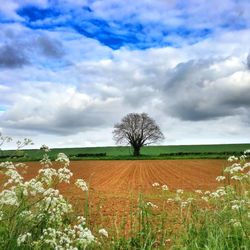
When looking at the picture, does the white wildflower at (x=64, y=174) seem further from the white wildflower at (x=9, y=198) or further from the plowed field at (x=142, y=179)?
the plowed field at (x=142, y=179)

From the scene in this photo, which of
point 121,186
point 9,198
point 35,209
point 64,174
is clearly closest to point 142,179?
point 121,186

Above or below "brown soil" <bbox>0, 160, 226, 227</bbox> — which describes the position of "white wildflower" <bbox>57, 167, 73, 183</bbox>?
above

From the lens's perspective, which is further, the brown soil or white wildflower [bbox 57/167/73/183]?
the brown soil

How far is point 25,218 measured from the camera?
7.90m

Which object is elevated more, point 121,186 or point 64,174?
point 64,174

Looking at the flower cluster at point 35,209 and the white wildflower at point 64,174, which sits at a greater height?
the white wildflower at point 64,174

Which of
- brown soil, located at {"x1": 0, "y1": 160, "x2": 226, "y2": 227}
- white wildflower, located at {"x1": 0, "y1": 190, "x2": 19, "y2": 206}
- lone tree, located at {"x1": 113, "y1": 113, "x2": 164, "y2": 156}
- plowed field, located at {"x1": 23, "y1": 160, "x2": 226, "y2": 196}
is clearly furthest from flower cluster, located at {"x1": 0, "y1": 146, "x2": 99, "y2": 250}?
lone tree, located at {"x1": 113, "y1": 113, "x2": 164, "y2": 156}

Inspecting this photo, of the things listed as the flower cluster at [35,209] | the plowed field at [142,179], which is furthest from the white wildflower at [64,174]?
the plowed field at [142,179]

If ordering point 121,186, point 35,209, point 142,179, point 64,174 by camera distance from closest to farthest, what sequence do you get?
point 64,174 → point 35,209 → point 121,186 → point 142,179

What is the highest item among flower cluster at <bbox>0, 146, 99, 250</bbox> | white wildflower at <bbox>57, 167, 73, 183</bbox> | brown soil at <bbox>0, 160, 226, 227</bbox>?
white wildflower at <bbox>57, 167, 73, 183</bbox>

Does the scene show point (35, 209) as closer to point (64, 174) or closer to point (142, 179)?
point (64, 174)

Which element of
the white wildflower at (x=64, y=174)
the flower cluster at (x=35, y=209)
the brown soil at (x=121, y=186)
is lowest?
the brown soil at (x=121, y=186)

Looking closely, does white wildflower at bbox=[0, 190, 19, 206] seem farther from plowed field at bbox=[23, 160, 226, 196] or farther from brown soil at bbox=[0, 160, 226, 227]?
plowed field at bbox=[23, 160, 226, 196]

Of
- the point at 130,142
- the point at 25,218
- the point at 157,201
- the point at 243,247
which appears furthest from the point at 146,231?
the point at 130,142
